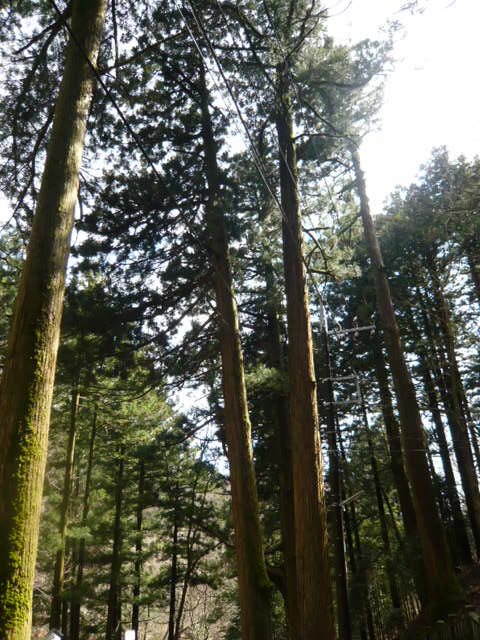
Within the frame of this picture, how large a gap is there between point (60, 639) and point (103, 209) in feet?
24.6

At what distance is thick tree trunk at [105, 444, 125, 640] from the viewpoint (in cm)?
1591

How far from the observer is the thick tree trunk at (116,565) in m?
15.9

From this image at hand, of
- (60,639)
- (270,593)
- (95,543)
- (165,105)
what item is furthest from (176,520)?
(60,639)

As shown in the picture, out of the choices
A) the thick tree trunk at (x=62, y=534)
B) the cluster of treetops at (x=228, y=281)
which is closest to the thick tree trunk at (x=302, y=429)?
the cluster of treetops at (x=228, y=281)

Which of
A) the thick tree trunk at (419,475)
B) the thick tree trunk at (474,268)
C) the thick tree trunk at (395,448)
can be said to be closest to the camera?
the thick tree trunk at (419,475)

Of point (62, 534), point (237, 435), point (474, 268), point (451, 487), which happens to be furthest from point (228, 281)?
point (451, 487)

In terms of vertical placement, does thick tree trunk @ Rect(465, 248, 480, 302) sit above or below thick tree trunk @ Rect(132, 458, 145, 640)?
above

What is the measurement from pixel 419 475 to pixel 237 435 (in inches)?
186

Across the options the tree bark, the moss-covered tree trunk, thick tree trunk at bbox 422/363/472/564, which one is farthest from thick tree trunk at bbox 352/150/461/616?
the moss-covered tree trunk

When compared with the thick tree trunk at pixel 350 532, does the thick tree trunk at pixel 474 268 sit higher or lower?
higher

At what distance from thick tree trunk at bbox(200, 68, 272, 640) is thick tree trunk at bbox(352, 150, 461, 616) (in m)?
4.22

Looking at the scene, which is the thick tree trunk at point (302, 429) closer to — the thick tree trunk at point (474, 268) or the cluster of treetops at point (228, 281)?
the cluster of treetops at point (228, 281)

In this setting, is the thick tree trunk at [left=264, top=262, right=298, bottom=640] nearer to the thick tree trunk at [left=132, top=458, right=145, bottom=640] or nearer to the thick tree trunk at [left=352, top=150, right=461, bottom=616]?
the thick tree trunk at [left=352, top=150, right=461, bottom=616]

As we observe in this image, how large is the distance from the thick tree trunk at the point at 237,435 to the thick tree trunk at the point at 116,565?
11.0 metres
